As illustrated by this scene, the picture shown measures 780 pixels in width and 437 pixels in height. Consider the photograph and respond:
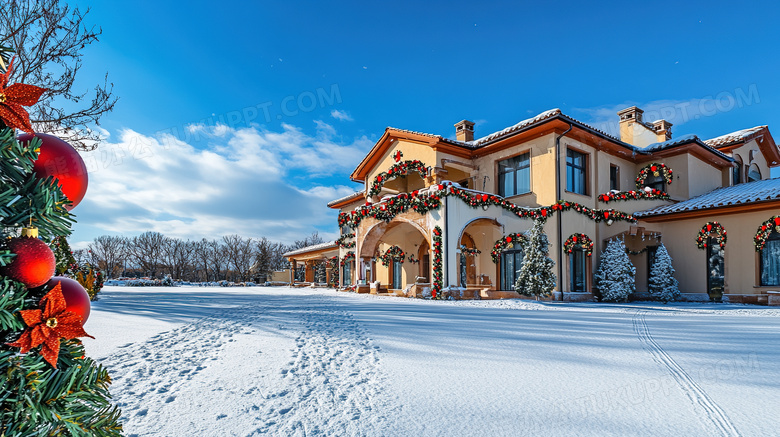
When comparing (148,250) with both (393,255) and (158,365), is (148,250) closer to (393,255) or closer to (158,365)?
(393,255)

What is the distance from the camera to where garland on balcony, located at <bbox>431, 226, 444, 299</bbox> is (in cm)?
1384

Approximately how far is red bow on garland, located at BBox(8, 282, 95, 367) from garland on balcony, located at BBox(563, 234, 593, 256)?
14.7 meters

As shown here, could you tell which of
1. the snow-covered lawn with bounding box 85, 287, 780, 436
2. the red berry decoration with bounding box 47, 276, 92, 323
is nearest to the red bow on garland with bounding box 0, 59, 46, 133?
the red berry decoration with bounding box 47, 276, 92, 323

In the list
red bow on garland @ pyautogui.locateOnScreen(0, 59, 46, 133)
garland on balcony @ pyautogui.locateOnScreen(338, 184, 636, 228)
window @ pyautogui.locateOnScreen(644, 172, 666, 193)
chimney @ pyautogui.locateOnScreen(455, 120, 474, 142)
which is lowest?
red bow on garland @ pyautogui.locateOnScreen(0, 59, 46, 133)

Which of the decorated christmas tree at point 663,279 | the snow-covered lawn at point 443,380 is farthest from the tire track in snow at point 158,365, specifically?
the decorated christmas tree at point 663,279

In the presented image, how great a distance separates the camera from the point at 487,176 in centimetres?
1734

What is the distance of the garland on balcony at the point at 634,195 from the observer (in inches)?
636

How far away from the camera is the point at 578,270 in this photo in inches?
599

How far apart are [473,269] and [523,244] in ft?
10.6

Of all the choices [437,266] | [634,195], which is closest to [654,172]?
[634,195]

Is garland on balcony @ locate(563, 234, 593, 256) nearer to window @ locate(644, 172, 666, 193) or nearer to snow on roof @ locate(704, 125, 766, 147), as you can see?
window @ locate(644, 172, 666, 193)

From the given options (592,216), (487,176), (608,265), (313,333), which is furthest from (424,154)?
(313,333)

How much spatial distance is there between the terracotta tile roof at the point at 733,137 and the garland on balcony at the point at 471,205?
726 cm

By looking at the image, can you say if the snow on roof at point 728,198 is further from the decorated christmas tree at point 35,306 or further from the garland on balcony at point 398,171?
the decorated christmas tree at point 35,306
